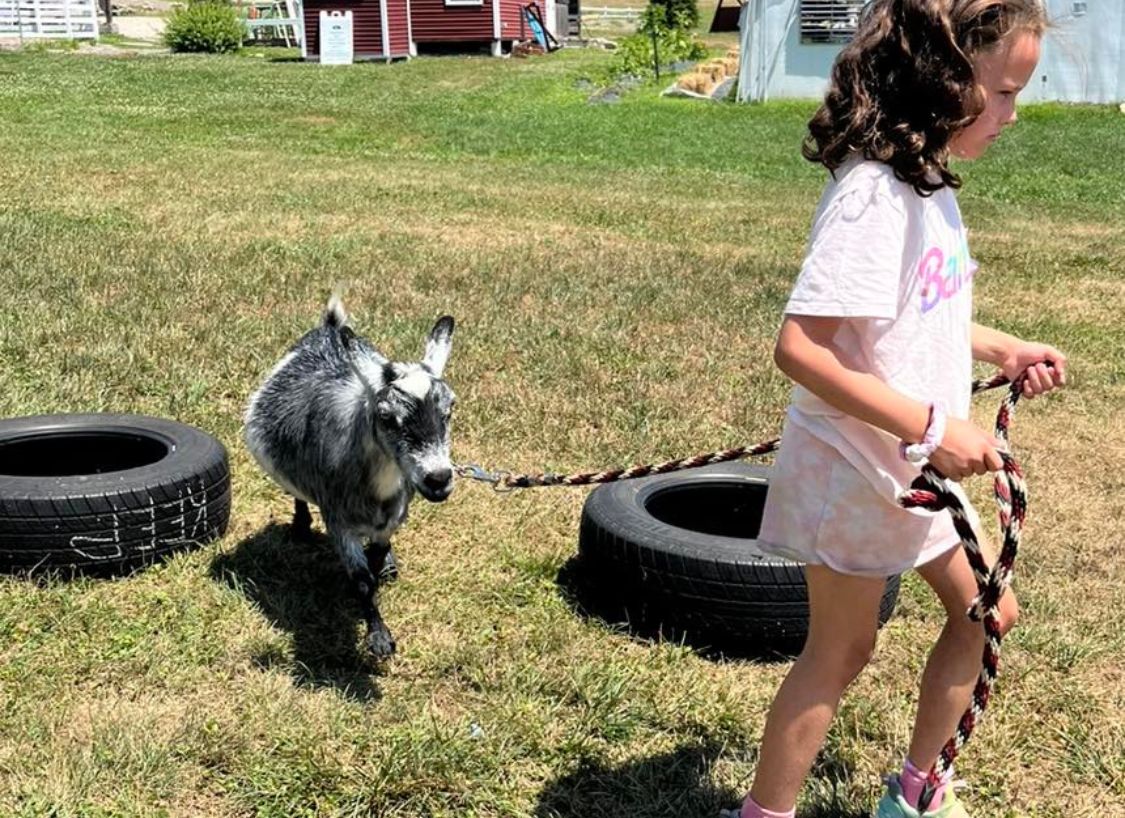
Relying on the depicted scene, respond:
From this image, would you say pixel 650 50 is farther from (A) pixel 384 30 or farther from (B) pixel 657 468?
(B) pixel 657 468

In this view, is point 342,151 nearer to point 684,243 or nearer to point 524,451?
point 684,243

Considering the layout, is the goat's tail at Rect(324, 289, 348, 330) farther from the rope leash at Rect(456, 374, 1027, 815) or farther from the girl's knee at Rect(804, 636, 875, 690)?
the rope leash at Rect(456, 374, 1027, 815)

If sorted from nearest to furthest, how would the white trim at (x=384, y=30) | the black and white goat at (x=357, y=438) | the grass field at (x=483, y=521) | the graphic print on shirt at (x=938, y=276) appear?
the graphic print on shirt at (x=938, y=276)
the grass field at (x=483, y=521)
the black and white goat at (x=357, y=438)
the white trim at (x=384, y=30)

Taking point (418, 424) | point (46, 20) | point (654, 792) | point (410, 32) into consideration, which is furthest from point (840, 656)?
point (46, 20)

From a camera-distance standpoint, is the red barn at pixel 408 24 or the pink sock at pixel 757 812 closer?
the pink sock at pixel 757 812

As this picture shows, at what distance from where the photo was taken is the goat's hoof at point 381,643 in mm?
3816

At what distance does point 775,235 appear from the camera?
12070 mm

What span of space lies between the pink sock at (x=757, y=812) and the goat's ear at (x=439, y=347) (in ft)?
5.10

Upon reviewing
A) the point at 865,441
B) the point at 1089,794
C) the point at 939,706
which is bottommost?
the point at 1089,794

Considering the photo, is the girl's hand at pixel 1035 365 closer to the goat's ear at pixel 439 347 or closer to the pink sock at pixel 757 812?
the pink sock at pixel 757 812

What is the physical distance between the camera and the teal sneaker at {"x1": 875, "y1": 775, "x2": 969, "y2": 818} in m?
2.97

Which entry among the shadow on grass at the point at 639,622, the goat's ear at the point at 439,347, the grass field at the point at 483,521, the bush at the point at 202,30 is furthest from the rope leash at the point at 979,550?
the bush at the point at 202,30

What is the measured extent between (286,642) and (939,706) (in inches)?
84.3

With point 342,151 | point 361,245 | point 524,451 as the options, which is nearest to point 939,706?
point 524,451
